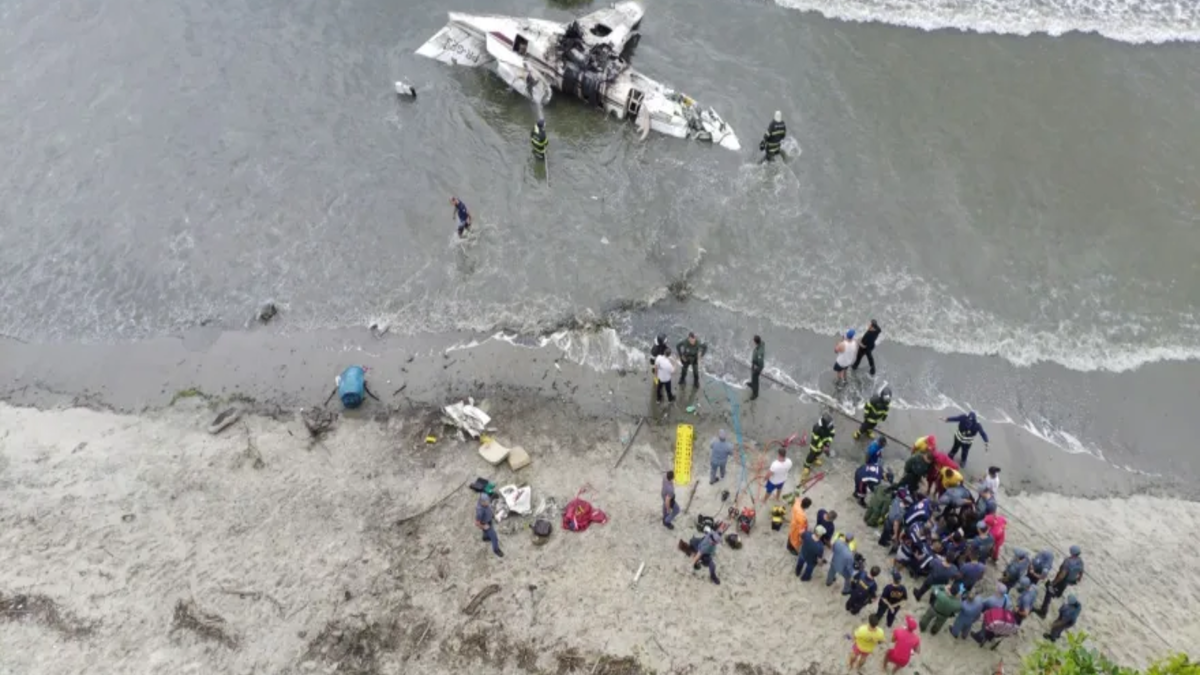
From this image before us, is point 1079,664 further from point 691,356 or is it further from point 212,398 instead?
point 212,398

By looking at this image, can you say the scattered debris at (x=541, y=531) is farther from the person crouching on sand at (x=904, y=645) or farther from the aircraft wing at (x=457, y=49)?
the aircraft wing at (x=457, y=49)

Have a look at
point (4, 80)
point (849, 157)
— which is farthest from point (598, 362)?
point (4, 80)

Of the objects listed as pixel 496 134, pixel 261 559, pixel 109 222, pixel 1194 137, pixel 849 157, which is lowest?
pixel 261 559

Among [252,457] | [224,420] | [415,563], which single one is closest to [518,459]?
[415,563]

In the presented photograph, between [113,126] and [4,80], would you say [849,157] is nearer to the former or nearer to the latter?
[113,126]

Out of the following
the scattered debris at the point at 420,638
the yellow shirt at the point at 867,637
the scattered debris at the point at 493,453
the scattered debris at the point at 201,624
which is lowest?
the scattered debris at the point at 201,624

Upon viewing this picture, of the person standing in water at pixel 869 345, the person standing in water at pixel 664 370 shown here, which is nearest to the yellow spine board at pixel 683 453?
the person standing in water at pixel 664 370
